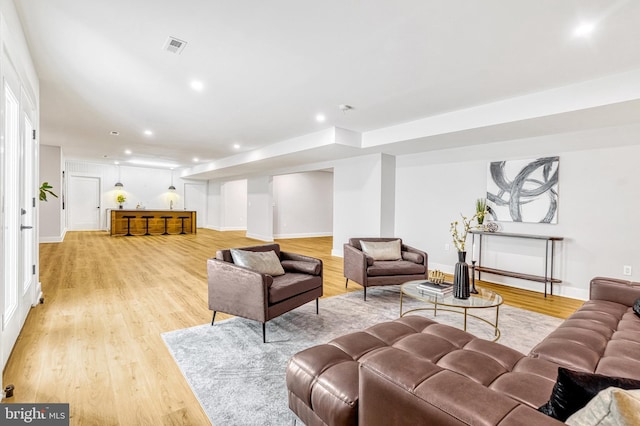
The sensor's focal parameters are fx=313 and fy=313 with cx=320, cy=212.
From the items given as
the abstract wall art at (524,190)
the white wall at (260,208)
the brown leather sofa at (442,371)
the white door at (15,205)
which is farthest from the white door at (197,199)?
the brown leather sofa at (442,371)

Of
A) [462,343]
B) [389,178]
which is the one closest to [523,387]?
[462,343]

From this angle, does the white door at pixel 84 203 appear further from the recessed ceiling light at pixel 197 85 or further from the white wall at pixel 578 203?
the white wall at pixel 578 203

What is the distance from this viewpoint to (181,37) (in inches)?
102

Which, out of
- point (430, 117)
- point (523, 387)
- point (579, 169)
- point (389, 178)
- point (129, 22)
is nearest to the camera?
point (523, 387)

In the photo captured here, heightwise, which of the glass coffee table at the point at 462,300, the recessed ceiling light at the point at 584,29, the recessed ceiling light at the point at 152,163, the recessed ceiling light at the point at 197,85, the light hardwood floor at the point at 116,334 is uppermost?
the recessed ceiling light at the point at 152,163

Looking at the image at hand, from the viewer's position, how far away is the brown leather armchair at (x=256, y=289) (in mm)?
2672

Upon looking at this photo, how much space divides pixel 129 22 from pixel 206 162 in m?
8.20

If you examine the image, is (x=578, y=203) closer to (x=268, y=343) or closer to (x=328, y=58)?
(x=328, y=58)

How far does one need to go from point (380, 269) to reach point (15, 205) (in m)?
3.67

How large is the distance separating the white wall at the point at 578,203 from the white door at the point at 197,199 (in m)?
10.7

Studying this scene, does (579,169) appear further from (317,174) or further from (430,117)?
(317,174)

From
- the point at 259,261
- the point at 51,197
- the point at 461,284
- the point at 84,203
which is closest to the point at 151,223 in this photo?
the point at 84,203

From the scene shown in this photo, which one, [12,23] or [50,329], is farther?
[50,329]

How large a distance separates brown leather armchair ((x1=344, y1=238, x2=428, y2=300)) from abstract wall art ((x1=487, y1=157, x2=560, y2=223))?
5.73ft
